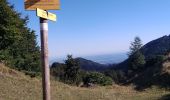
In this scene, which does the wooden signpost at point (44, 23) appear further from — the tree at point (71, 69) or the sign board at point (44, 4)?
the tree at point (71, 69)

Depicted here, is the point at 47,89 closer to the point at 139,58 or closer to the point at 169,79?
the point at 169,79

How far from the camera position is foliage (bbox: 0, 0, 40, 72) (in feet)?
147

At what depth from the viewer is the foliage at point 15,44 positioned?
44906 mm

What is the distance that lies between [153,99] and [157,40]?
13560 centimetres

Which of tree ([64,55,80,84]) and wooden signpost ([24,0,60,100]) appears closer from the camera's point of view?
wooden signpost ([24,0,60,100])

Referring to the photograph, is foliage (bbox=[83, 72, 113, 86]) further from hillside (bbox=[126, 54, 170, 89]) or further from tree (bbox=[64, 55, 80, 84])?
tree (bbox=[64, 55, 80, 84])

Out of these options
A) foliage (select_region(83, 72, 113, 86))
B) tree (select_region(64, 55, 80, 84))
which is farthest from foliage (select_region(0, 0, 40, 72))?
foliage (select_region(83, 72, 113, 86))

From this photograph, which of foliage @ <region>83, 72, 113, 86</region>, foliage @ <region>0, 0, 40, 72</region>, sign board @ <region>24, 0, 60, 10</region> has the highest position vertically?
foliage @ <region>0, 0, 40, 72</region>

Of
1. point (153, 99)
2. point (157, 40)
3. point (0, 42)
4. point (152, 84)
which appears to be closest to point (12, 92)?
point (153, 99)

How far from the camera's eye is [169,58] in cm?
5525

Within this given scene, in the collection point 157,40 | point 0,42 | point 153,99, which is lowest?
point 153,99

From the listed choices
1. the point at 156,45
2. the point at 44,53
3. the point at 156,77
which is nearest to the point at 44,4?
the point at 44,53

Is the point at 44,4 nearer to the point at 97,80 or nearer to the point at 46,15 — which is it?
the point at 46,15

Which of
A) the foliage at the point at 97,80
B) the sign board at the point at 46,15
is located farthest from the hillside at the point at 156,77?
the sign board at the point at 46,15
